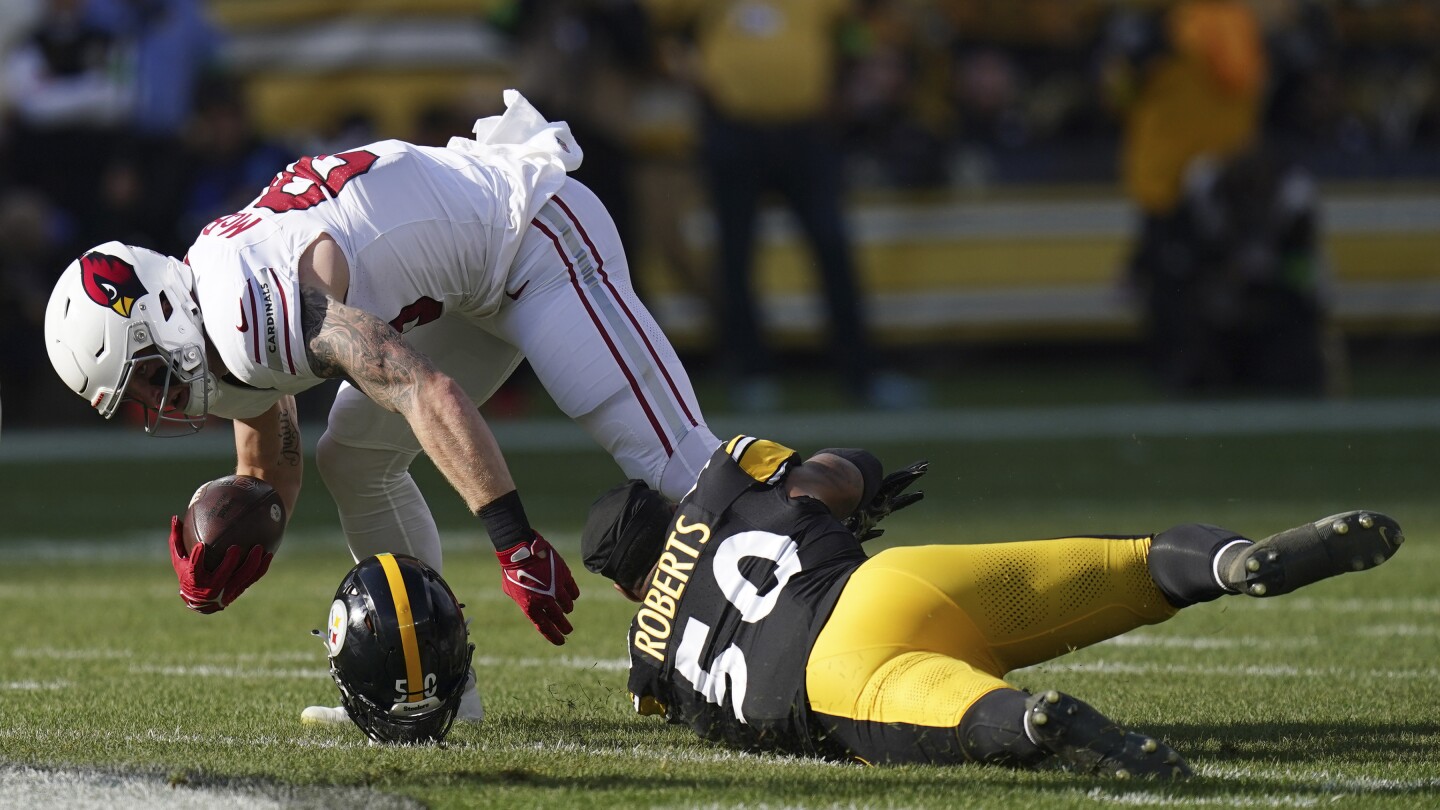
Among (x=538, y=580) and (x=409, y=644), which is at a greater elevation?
(x=538, y=580)

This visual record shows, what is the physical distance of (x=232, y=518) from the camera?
434cm

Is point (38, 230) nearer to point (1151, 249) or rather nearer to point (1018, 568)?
point (1151, 249)

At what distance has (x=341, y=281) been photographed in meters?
4.19

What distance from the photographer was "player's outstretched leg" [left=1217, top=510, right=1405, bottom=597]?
11.7ft

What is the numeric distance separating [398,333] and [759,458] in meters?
0.78

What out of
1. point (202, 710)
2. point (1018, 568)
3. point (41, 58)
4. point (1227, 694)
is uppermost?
point (1018, 568)

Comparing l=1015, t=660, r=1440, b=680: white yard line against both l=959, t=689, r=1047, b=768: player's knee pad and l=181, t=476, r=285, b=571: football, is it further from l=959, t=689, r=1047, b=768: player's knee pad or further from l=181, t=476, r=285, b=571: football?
l=181, t=476, r=285, b=571: football

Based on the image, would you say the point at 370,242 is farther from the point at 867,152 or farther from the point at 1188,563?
the point at 867,152

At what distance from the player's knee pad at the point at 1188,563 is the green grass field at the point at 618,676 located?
12.3 inches

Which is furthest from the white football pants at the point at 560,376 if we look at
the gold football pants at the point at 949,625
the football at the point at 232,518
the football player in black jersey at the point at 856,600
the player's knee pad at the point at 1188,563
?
the player's knee pad at the point at 1188,563

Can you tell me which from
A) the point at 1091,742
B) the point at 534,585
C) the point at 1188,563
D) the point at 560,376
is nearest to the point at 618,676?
the point at 560,376

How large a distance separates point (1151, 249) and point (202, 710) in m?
8.43

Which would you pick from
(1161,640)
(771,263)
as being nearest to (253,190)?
(771,263)

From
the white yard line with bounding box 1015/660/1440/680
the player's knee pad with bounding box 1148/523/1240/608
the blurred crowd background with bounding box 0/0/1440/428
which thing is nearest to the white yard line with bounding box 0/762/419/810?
the player's knee pad with bounding box 1148/523/1240/608
